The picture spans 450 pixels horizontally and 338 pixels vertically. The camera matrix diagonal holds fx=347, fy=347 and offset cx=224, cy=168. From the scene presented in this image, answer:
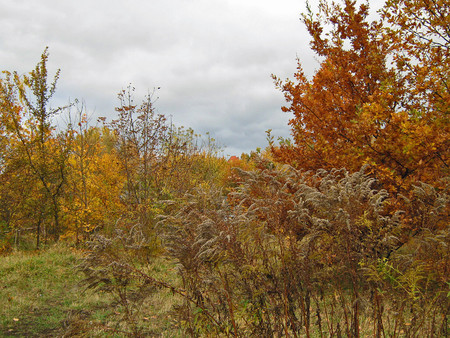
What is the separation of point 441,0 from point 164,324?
6.60 metres

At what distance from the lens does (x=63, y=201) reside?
1281 cm

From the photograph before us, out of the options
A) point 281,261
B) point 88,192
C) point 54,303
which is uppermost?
point 88,192

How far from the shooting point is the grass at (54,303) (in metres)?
5.54

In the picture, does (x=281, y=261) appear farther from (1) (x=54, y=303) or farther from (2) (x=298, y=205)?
(1) (x=54, y=303)

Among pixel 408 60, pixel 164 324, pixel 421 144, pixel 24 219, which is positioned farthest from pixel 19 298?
pixel 408 60

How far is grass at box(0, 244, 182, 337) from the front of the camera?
5535 mm

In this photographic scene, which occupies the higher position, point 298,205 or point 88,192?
point 88,192

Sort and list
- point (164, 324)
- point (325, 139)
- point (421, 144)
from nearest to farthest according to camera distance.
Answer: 1. point (421, 144)
2. point (164, 324)
3. point (325, 139)

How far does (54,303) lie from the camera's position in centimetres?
701

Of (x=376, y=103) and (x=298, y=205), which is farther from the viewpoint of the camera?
(x=376, y=103)

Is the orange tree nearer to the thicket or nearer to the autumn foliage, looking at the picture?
the autumn foliage

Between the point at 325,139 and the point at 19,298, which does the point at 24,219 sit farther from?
the point at 325,139

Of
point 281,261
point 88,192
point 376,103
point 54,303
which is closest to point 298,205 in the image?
point 281,261

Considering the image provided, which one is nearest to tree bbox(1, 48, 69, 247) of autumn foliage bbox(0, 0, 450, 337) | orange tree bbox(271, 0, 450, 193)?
autumn foliage bbox(0, 0, 450, 337)
